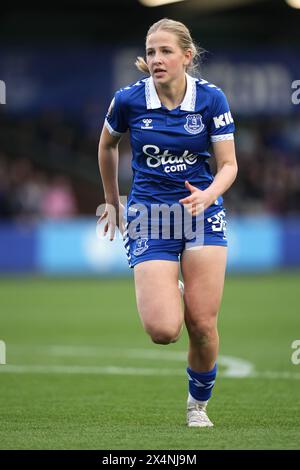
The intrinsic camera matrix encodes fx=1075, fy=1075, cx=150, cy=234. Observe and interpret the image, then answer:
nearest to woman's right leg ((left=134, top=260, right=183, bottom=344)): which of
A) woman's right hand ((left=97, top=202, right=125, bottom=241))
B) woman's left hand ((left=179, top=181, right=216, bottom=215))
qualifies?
woman's left hand ((left=179, top=181, right=216, bottom=215))

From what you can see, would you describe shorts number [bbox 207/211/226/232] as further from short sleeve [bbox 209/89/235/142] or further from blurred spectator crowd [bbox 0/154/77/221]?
blurred spectator crowd [bbox 0/154/77/221]

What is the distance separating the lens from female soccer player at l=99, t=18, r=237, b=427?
6.39 metres

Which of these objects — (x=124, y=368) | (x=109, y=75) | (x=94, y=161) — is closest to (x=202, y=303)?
(x=124, y=368)

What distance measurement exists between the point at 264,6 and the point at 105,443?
71.8 ft

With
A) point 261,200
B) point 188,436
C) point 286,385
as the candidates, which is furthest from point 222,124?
point 261,200

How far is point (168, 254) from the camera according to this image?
6.50 meters

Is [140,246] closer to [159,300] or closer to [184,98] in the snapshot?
[159,300]

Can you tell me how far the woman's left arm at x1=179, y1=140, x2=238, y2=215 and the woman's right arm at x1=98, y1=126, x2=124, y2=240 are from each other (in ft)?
2.36

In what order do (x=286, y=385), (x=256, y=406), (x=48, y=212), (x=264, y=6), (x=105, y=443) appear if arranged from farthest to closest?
(x=264, y=6)
(x=48, y=212)
(x=286, y=385)
(x=256, y=406)
(x=105, y=443)

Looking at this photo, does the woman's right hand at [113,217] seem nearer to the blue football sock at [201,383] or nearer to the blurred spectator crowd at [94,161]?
the blue football sock at [201,383]

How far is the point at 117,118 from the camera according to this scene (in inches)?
263

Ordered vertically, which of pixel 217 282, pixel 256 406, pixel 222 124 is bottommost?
pixel 256 406

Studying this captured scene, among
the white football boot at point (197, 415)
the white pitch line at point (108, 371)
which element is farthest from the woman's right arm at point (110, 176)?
the white pitch line at point (108, 371)

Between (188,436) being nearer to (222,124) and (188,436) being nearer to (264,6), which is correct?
(222,124)
